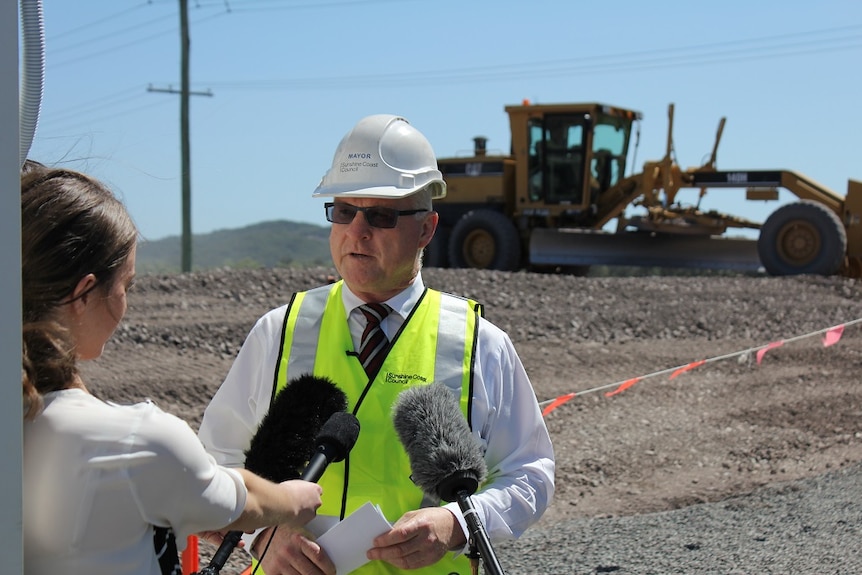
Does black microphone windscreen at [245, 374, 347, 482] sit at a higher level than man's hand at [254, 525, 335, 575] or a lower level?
higher

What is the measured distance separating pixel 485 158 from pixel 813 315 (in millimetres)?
10956

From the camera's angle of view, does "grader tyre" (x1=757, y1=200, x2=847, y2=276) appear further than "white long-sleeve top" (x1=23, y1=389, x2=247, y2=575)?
Yes

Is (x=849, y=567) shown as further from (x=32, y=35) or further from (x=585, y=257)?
(x=585, y=257)

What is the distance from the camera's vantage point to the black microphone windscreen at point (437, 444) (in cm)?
224

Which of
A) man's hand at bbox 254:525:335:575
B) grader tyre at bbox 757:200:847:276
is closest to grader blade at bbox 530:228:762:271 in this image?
grader tyre at bbox 757:200:847:276

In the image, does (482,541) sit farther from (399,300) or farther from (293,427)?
(399,300)

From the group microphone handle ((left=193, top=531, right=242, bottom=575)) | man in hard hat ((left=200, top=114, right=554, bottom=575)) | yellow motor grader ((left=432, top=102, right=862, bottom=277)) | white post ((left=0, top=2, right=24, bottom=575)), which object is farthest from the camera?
yellow motor grader ((left=432, top=102, right=862, bottom=277))

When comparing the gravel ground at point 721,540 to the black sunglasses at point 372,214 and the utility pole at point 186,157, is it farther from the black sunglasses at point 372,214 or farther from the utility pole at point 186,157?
the utility pole at point 186,157

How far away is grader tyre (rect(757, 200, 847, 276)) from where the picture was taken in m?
18.5

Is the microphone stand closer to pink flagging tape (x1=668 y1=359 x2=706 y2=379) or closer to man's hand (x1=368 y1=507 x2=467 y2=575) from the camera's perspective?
man's hand (x1=368 y1=507 x2=467 y2=575)

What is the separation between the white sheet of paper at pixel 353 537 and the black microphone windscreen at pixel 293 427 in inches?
7.1

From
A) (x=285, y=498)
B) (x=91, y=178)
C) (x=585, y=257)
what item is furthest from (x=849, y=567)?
(x=585, y=257)

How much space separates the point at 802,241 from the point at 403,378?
17.8m

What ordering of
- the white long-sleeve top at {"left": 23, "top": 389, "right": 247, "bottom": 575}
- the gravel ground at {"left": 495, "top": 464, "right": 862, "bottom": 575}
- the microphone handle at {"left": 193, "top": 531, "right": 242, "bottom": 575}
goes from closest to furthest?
the white long-sleeve top at {"left": 23, "top": 389, "right": 247, "bottom": 575}
the microphone handle at {"left": 193, "top": 531, "right": 242, "bottom": 575}
the gravel ground at {"left": 495, "top": 464, "right": 862, "bottom": 575}
